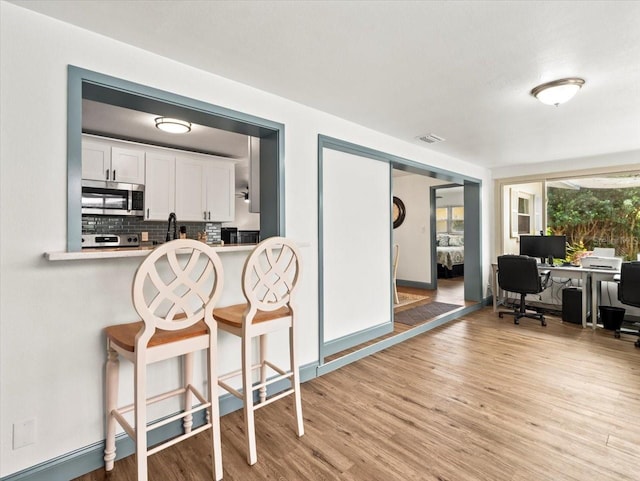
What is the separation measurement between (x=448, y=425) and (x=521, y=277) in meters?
3.16

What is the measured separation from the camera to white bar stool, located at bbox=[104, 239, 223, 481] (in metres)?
1.50

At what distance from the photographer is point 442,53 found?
79.6 inches

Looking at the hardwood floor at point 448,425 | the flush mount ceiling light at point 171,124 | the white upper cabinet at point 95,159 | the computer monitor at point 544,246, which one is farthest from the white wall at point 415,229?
the white upper cabinet at point 95,159

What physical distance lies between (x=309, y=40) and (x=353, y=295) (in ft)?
8.02

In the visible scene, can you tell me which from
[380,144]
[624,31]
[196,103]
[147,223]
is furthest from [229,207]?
[624,31]

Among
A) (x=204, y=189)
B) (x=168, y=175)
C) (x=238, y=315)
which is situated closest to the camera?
(x=238, y=315)

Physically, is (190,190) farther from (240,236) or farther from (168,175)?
(240,236)

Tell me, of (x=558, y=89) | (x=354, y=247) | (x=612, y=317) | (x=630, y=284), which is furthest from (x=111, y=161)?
(x=612, y=317)

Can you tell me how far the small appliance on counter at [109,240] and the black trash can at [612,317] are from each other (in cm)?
614

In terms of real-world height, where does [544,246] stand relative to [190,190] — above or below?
below

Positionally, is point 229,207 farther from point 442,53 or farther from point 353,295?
point 442,53

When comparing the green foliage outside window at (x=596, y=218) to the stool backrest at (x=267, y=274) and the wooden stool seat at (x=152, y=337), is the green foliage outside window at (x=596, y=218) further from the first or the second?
the wooden stool seat at (x=152, y=337)

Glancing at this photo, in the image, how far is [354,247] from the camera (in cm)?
359

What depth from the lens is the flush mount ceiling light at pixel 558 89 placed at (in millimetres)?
2369
